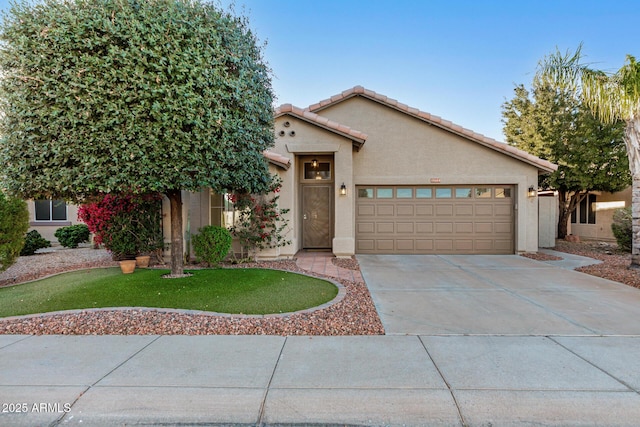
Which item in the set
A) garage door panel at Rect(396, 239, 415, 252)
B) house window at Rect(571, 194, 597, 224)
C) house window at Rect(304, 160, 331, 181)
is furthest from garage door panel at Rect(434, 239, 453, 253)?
house window at Rect(571, 194, 597, 224)

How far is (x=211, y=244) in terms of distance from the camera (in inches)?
314

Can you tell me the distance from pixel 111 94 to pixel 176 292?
3331mm

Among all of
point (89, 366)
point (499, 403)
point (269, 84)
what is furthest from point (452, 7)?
point (89, 366)

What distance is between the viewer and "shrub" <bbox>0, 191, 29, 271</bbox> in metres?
6.61

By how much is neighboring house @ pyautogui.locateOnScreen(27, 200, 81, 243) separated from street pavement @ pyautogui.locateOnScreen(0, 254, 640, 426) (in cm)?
1112

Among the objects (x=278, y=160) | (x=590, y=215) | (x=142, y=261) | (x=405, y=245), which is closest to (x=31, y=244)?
(x=142, y=261)

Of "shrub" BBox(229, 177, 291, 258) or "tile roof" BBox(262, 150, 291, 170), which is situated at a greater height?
"tile roof" BBox(262, 150, 291, 170)

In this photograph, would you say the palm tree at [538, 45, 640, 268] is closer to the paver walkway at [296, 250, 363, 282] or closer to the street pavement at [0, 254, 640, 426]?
the street pavement at [0, 254, 640, 426]

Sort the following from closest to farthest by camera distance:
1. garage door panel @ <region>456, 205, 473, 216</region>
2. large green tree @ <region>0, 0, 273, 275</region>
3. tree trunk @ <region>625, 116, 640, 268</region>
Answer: large green tree @ <region>0, 0, 273, 275</region> → tree trunk @ <region>625, 116, 640, 268</region> → garage door panel @ <region>456, 205, 473, 216</region>

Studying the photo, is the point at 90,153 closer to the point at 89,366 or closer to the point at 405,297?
the point at 89,366

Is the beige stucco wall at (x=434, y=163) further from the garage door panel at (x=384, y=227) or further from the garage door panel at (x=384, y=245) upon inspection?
the garage door panel at (x=384, y=245)

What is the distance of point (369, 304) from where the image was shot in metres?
5.31

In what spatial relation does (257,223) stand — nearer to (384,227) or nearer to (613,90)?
(384,227)

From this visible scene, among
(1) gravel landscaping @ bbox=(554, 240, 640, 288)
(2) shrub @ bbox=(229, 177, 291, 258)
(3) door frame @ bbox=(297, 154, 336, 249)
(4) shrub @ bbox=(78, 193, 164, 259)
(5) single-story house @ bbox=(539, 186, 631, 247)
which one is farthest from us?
(5) single-story house @ bbox=(539, 186, 631, 247)
